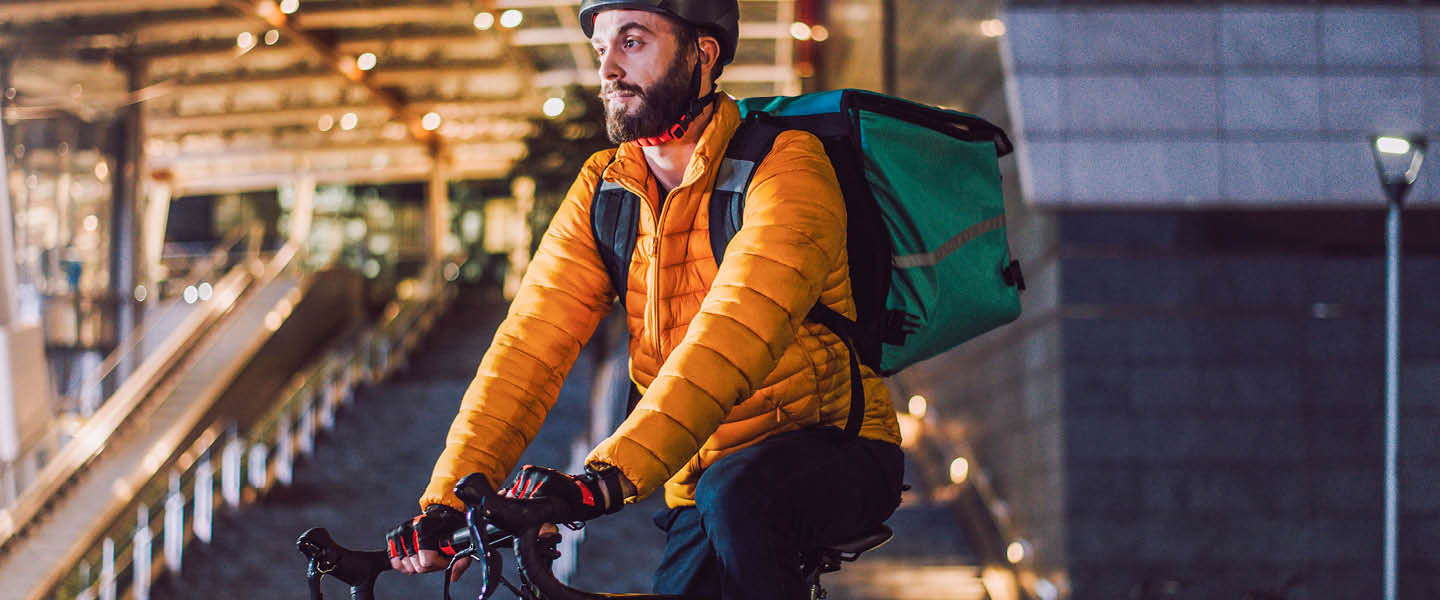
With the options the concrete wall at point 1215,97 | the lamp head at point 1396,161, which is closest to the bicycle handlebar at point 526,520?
the lamp head at point 1396,161

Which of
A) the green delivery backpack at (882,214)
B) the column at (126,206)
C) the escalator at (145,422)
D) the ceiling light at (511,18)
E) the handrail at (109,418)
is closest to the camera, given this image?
the green delivery backpack at (882,214)

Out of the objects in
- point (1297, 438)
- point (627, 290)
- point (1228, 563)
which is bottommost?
point (1228, 563)

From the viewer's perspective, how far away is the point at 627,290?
2629 millimetres

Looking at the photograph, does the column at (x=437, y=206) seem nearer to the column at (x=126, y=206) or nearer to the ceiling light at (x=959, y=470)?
the column at (x=126, y=206)

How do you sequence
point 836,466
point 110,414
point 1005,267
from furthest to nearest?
1. point 110,414
2. point 1005,267
3. point 836,466

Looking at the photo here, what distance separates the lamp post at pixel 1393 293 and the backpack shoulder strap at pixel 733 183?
4.80 m

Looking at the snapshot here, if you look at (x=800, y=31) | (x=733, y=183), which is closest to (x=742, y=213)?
(x=733, y=183)

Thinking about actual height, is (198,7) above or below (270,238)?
above

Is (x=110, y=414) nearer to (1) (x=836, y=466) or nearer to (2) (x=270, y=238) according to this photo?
(1) (x=836, y=466)

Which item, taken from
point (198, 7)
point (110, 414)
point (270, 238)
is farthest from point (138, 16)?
point (270, 238)

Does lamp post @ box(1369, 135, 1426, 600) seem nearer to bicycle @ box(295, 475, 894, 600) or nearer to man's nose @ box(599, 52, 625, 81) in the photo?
bicycle @ box(295, 475, 894, 600)

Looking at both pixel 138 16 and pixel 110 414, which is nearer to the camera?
pixel 110 414

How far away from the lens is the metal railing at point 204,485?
11.0m

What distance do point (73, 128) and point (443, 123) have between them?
11027 millimetres
